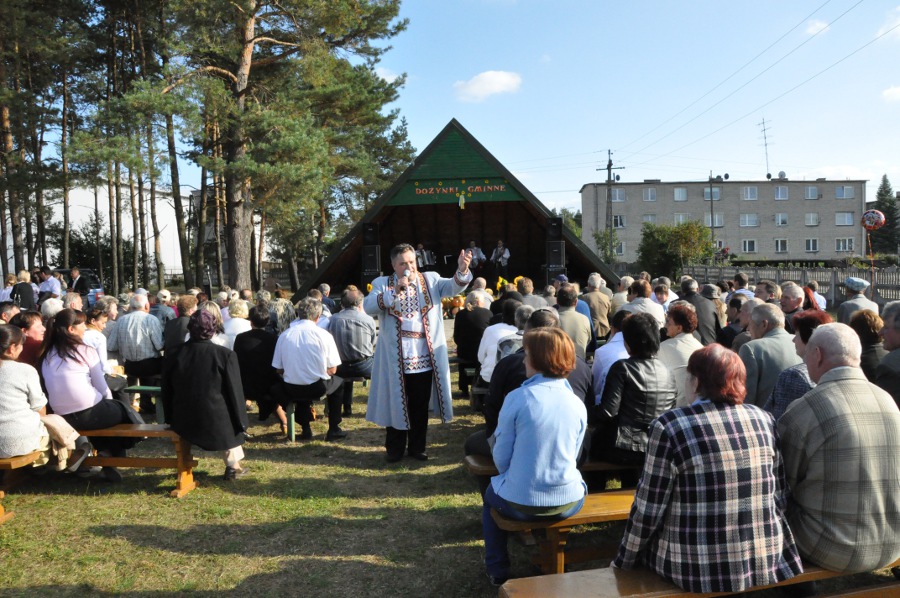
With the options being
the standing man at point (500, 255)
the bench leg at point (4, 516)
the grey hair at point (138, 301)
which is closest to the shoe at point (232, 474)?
the bench leg at point (4, 516)

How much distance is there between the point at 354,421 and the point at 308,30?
13243mm

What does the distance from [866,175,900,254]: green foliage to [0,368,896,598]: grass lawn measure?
209 ft

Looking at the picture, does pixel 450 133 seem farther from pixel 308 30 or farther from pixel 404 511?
pixel 404 511

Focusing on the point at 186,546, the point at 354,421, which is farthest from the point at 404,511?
the point at 354,421

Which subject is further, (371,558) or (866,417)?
(371,558)

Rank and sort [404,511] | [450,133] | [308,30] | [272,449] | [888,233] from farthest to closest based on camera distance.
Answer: [888,233] → [308,30] → [450,133] → [272,449] → [404,511]

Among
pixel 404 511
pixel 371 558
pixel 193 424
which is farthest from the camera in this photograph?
pixel 193 424

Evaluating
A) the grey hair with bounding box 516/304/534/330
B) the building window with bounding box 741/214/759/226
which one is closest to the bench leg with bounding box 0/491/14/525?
the grey hair with bounding box 516/304/534/330

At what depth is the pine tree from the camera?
187 feet

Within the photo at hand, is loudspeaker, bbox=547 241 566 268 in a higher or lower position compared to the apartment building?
lower

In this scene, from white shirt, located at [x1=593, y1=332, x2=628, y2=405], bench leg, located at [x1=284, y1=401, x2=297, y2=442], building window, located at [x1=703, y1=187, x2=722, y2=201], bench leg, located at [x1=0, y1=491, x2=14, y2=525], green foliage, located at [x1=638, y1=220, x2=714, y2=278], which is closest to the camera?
bench leg, located at [x1=0, y1=491, x2=14, y2=525]

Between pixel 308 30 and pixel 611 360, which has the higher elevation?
pixel 308 30

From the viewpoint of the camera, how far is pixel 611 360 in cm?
464

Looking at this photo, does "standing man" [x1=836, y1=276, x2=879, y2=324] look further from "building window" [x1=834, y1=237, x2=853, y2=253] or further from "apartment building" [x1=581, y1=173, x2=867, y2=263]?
"building window" [x1=834, y1=237, x2=853, y2=253]
